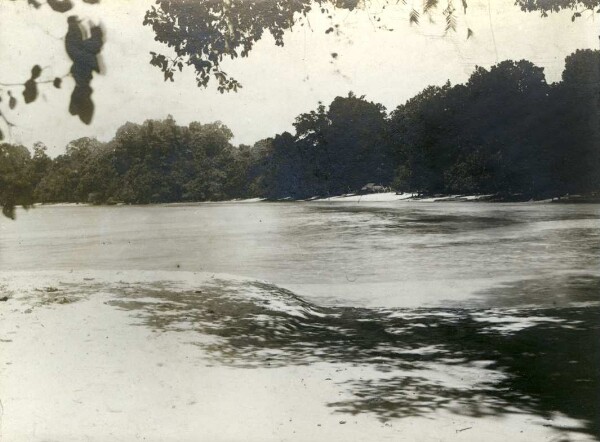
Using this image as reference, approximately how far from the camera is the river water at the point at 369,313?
5914mm

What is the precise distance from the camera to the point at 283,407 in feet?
18.7

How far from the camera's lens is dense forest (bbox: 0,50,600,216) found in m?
9.60

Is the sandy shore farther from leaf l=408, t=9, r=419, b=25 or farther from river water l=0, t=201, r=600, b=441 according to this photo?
leaf l=408, t=9, r=419, b=25

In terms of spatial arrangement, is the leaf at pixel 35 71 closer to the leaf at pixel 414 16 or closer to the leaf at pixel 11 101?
the leaf at pixel 11 101

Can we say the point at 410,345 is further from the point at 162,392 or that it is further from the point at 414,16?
the point at 414,16

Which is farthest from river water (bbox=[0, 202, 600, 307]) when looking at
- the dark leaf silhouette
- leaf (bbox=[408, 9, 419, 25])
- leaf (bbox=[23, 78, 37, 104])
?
the dark leaf silhouette

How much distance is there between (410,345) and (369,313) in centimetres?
232

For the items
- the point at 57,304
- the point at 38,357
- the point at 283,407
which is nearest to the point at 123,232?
the point at 57,304

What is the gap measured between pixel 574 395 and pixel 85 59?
17.2ft

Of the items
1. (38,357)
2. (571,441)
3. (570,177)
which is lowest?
(571,441)

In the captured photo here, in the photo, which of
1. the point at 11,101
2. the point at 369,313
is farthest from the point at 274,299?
the point at 11,101

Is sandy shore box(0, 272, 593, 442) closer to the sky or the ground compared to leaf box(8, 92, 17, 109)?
closer to the ground

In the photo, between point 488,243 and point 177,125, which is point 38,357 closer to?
point 177,125

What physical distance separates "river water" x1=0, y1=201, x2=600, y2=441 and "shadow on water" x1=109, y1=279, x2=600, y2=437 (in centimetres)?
3
